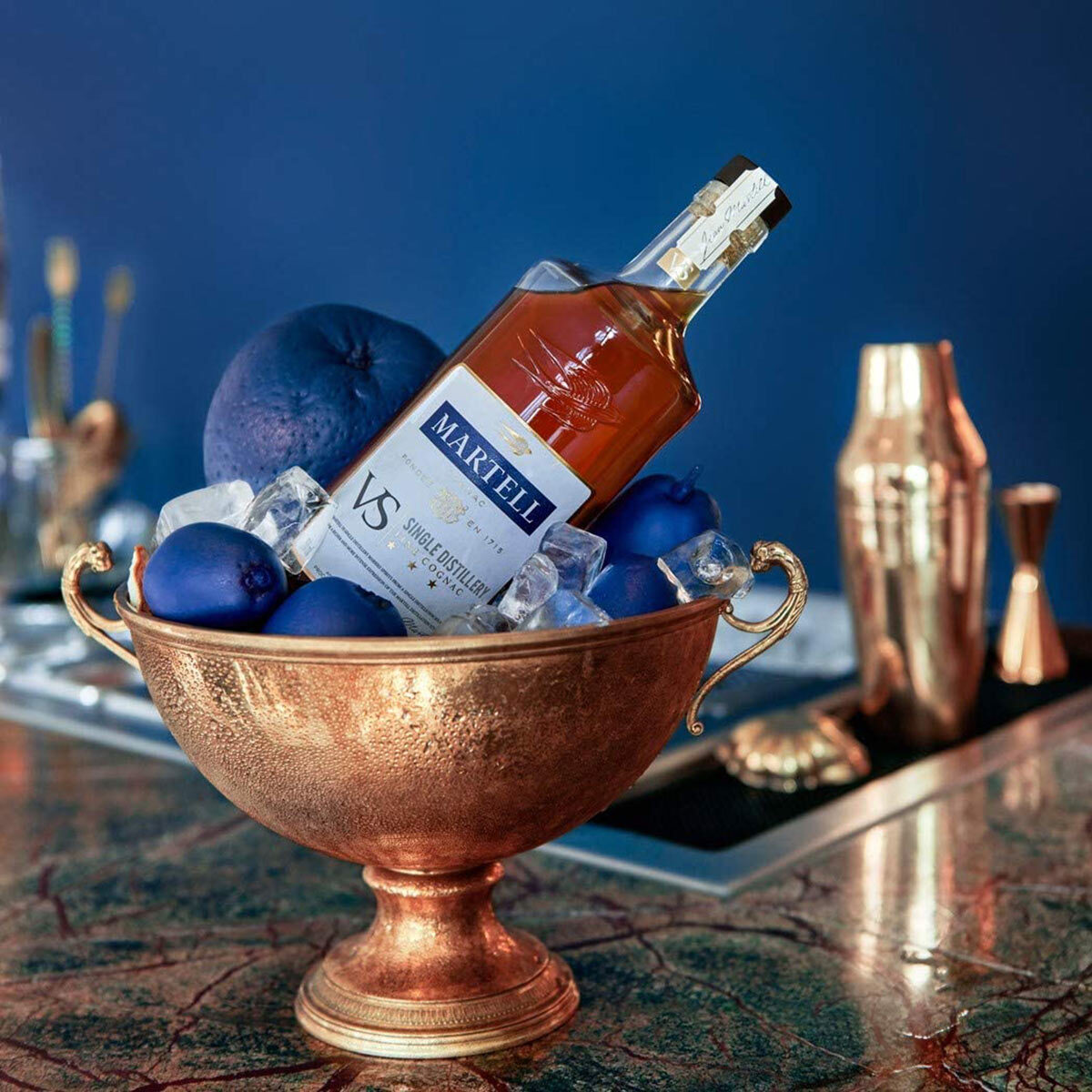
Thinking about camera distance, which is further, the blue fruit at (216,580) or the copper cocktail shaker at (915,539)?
the copper cocktail shaker at (915,539)

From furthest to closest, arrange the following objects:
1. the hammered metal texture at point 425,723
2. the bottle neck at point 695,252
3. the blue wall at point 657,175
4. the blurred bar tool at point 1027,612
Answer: the blue wall at point 657,175
the blurred bar tool at point 1027,612
the bottle neck at point 695,252
the hammered metal texture at point 425,723

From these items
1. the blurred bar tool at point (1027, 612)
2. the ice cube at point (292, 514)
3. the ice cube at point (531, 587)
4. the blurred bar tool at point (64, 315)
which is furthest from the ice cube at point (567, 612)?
the blurred bar tool at point (64, 315)

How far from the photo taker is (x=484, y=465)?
614mm

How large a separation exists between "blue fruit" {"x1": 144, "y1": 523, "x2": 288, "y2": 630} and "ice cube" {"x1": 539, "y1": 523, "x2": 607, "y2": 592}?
0.11 m

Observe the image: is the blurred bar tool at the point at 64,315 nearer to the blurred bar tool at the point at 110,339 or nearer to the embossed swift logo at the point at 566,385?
the blurred bar tool at the point at 110,339

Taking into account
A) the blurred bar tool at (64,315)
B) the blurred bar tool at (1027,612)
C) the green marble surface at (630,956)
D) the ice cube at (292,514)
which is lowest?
the green marble surface at (630,956)

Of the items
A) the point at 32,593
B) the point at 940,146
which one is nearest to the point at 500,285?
the point at 940,146

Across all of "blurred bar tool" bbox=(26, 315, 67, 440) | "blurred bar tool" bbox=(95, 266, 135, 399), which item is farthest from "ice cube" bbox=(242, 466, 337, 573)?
"blurred bar tool" bbox=(95, 266, 135, 399)

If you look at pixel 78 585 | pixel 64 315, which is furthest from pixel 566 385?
pixel 64 315

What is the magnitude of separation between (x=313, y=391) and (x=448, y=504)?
102 mm

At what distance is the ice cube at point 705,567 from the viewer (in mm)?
600

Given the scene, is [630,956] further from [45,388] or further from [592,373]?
[45,388]

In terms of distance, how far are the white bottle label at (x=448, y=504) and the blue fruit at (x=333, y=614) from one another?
0.06 metres

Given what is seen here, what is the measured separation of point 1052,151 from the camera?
5.43 feet
